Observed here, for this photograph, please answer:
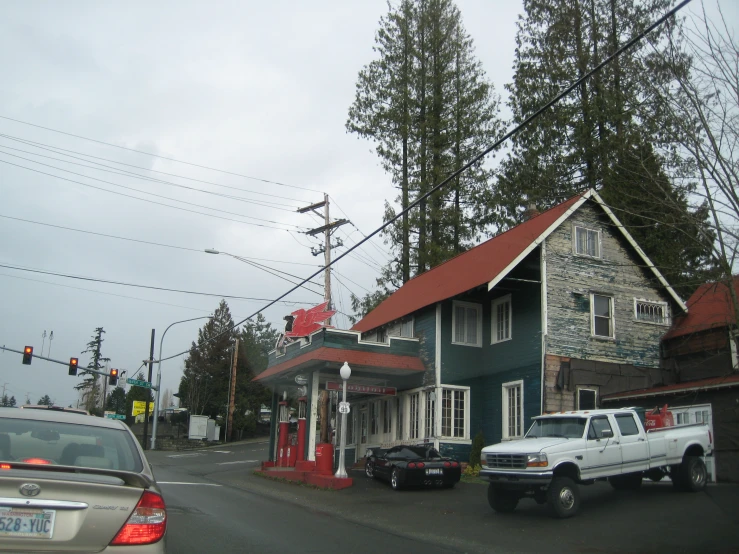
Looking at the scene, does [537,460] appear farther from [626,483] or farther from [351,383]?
[351,383]

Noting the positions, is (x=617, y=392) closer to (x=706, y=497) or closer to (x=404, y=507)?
(x=706, y=497)

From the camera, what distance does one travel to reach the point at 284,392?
104 ft

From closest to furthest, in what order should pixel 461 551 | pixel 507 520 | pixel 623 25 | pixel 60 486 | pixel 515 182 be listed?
pixel 60 486, pixel 461 551, pixel 507 520, pixel 623 25, pixel 515 182

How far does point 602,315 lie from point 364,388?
846 cm

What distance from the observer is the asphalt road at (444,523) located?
10.2m

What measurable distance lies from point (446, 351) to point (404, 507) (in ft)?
30.6

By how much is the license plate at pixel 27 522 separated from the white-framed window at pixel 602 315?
21.0 m

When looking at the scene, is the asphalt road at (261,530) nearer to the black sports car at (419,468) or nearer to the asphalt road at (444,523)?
the asphalt road at (444,523)

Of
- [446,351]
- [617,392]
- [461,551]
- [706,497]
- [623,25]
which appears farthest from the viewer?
[623,25]

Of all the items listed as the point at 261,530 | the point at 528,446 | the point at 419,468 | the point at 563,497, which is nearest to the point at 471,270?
the point at 419,468

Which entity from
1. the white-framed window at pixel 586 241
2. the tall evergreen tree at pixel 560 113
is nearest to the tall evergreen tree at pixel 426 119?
the tall evergreen tree at pixel 560 113

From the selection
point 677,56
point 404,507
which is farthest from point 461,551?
point 677,56

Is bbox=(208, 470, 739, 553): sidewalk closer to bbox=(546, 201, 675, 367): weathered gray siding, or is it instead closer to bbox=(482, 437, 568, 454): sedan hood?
bbox=(482, 437, 568, 454): sedan hood

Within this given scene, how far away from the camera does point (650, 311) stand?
966 inches
